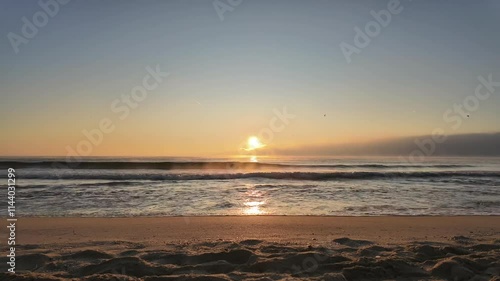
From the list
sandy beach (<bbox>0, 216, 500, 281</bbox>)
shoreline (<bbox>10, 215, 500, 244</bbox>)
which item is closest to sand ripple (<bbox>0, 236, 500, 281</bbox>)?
sandy beach (<bbox>0, 216, 500, 281</bbox>)

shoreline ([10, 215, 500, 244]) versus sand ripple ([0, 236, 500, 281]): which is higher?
sand ripple ([0, 236, 500, 281])

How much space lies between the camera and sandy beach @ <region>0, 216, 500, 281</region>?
4.07 metres

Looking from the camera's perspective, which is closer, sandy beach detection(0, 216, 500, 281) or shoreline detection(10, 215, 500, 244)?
sandy beach detection(0, 216, 500, 281)

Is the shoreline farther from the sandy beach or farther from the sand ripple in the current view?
the sand ripple

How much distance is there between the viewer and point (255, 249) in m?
5.04

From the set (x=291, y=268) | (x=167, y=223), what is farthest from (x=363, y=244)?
(x=167, y=223)

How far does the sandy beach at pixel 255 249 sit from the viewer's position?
4070mm

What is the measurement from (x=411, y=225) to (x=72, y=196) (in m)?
10.8

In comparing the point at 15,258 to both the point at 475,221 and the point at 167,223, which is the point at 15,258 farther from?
the point at 475,221

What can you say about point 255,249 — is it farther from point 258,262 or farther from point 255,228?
point 255,228

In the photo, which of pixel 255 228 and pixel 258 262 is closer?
pixel 258 262

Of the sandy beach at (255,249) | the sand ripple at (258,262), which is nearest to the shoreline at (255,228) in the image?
the sandy beach at (255,249)

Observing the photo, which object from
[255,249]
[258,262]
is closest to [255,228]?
[255,249]

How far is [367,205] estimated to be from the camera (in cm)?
1067
